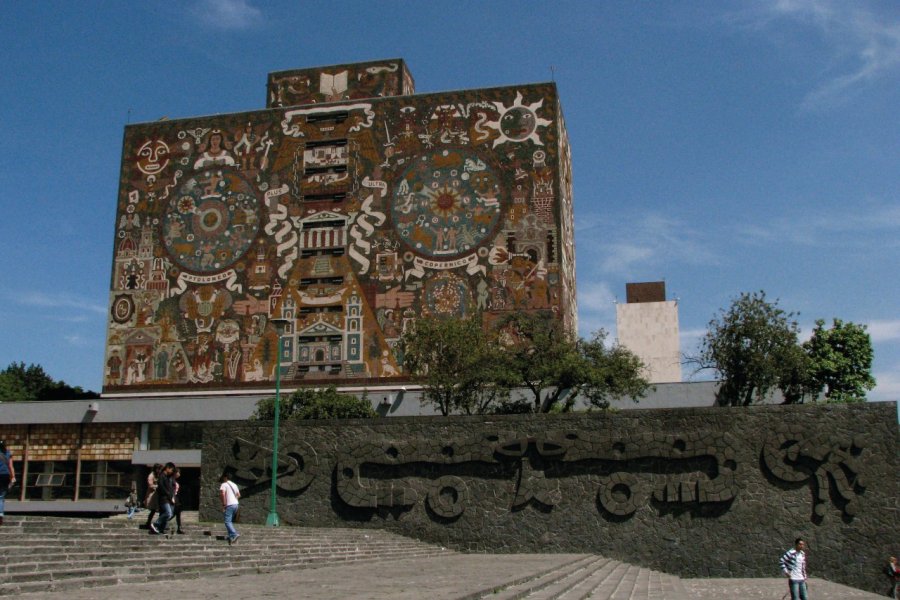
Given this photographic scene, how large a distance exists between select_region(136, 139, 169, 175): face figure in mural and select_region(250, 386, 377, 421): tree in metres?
13.6

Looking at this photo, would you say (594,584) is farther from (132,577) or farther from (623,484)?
(623,484)

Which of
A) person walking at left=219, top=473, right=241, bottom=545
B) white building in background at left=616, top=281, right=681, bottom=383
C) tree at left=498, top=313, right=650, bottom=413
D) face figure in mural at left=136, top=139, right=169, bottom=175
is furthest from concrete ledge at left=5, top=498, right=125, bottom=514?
white building in background at left=616, top=281, right=681, bottom=383

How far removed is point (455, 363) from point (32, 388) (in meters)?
36.0

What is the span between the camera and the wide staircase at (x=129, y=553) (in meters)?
10.5

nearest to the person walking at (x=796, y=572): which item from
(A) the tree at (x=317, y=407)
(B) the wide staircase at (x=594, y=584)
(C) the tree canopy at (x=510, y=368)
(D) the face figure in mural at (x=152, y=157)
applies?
(B) the wide staircase at (x=594, y=584)

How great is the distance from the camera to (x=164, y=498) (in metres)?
15.0

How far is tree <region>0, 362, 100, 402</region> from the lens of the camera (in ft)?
165

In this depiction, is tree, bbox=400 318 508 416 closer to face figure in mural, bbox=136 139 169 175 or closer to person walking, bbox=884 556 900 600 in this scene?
person walking, bbox=884 556 900 600

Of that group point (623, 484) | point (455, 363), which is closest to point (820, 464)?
point (623, 484)

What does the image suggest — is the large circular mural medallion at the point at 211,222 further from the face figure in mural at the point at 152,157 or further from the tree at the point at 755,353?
the tree at the point at 755,353

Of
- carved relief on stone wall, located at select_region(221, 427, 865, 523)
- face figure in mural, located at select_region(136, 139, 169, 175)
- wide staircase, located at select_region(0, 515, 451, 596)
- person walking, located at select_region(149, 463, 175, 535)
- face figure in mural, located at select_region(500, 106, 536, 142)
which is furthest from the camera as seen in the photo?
face figure in mural, located at select_region(136, 139, 169, 175)

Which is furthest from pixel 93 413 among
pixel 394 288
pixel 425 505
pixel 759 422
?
pixel 759 422

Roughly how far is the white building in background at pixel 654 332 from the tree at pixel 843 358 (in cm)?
1347

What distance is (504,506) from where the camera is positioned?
75.2 feet
